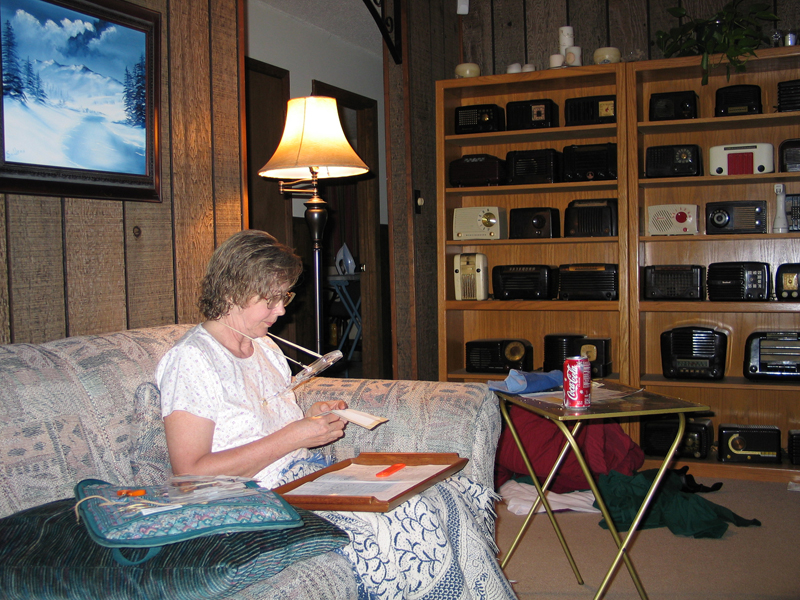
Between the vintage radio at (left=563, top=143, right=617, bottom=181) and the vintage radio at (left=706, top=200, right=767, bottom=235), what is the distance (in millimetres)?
504

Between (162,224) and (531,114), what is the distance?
7.01 feet

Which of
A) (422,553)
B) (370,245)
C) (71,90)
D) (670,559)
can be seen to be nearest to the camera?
(422,553)

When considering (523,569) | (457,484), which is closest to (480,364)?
(523,569)

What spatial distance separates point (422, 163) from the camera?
3891 millimetres

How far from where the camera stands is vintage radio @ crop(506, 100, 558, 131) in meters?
3.45

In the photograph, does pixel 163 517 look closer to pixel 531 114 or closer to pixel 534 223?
pixel 534 223

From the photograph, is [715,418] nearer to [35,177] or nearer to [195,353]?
[195,353]

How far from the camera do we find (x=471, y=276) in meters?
3.65

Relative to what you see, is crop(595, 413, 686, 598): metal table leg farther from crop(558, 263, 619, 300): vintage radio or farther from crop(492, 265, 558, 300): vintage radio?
crop(492, 265, 558, 300): vintage radio

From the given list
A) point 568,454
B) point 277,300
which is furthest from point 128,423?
point 568,454

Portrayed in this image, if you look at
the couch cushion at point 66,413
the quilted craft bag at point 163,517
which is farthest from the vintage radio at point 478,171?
the quilted craft bag at point 163,517

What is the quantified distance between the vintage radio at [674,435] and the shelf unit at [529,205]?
25 centimetres

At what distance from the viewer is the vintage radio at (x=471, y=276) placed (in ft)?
11.9

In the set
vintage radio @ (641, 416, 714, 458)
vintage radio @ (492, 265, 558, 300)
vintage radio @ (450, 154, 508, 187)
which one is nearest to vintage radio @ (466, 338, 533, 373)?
vintage radio @ (492, 265, 558, 300)
